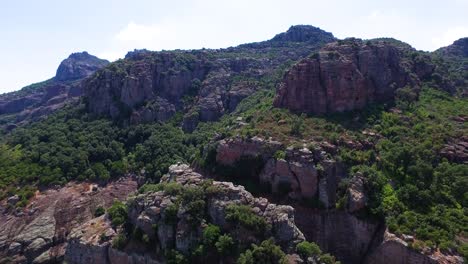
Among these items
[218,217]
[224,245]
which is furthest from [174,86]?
[224,245]

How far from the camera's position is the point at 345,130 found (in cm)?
7956

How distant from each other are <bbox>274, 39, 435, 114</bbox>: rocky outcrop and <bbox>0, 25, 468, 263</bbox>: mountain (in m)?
0.24

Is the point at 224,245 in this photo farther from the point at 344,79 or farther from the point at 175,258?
the point at 344,79

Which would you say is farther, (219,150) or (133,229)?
(219,150)

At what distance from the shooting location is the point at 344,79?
285 ft

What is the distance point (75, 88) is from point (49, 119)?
5953cm

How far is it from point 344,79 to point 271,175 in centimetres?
2771

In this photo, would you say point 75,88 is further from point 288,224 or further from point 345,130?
point 288,224

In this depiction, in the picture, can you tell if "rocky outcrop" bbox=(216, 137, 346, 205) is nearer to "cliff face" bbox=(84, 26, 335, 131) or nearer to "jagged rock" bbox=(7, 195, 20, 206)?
"jagged rock" bbox=(7, 195, 20, 206)

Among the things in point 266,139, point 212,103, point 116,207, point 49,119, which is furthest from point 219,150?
point 49,119

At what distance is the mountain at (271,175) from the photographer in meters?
59.7

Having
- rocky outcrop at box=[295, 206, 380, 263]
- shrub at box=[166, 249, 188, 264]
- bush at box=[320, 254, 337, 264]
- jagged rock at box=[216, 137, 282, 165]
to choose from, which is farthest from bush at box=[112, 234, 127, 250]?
bush at box=[320, 254, 337, 264]

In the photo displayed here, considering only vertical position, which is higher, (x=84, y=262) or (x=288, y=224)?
(x=288, y=224)

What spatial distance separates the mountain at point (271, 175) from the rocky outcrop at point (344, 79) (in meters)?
0.24
